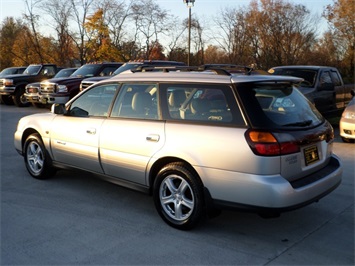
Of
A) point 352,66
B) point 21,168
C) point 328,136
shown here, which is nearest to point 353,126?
point 328,136

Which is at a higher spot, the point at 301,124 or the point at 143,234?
the point at 301,124

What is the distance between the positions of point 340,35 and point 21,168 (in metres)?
31.2

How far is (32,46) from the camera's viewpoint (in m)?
38.5

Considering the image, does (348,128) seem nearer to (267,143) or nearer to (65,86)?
(267,143)

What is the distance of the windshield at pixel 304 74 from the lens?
32.0ft

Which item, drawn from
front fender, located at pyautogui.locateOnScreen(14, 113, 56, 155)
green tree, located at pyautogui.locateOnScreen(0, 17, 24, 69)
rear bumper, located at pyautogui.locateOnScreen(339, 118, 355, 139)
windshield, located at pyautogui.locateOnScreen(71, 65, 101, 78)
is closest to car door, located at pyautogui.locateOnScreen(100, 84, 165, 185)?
front fender, located at pyautogui.locateOnScreen(14, 113, 56, 155)

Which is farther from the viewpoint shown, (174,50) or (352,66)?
(174,50)

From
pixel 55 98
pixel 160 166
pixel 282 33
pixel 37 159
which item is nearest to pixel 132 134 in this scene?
pixel 160 166

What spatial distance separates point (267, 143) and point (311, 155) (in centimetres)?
65

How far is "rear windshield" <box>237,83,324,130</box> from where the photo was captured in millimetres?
3477

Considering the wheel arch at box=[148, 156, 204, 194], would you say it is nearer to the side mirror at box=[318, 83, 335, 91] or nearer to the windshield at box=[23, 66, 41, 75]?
the side mirror at box=[318, 83, 335, 91]

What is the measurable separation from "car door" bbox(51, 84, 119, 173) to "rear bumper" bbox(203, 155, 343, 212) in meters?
1.73

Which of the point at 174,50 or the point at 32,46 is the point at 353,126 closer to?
the point at 174,50

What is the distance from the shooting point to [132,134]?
4.25 metres
